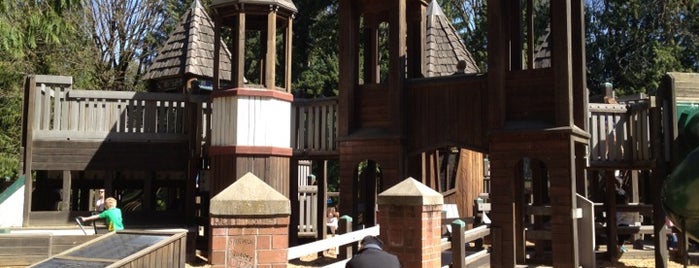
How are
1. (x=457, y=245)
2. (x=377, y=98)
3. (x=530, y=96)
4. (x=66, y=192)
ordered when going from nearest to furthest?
(x=457, y=245) < (x=530, y=96) < (x=377, y=98) < (x=66, y=192)

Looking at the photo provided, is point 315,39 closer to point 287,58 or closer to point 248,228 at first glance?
point 287,58

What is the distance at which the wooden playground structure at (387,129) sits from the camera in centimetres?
1148

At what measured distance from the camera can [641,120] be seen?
13.5 metres

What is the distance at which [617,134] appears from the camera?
13734 millimetres

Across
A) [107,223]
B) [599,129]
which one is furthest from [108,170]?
[599,129]

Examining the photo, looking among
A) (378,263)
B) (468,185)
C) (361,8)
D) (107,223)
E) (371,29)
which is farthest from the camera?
(468,185)

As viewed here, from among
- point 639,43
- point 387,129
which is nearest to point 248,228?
point 387,129

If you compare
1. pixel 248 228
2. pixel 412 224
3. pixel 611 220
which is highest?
pixel 248 228

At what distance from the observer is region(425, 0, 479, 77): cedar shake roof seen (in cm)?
1816

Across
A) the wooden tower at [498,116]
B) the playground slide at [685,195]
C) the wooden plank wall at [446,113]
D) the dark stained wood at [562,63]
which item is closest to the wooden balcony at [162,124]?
the wooden tower at [498,116]

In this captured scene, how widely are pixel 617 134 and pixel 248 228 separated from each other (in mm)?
10207

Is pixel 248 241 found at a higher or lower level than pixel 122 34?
lower

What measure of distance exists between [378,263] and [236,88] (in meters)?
8.22

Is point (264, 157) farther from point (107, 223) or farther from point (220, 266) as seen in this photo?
point (220, 266)
